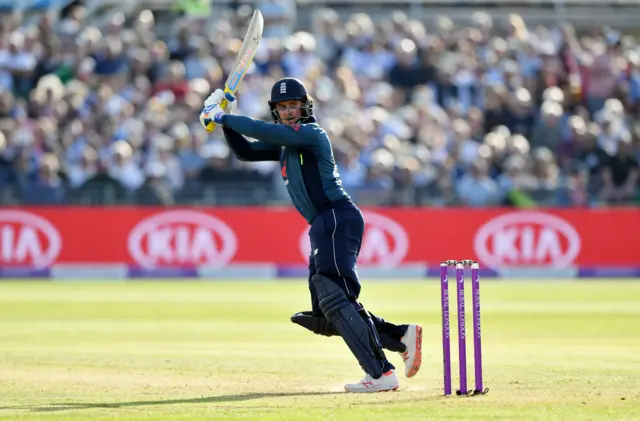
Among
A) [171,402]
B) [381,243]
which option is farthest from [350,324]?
[381,243]

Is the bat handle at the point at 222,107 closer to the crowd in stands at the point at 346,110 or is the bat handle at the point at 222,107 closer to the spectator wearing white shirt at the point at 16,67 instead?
the crowd in stands at the point at 346,110

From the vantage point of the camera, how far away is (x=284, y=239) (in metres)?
21.4

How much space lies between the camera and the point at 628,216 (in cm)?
2161

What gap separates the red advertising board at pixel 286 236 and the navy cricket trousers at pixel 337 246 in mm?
12865

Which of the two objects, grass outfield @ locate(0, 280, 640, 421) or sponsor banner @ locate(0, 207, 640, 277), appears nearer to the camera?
grass outfield @ locate(0, 280, 640, 421)

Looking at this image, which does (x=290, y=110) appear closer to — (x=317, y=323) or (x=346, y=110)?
(x=317, y=323)

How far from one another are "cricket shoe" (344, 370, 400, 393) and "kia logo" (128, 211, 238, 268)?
13.1 metres

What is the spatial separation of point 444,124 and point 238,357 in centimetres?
1215

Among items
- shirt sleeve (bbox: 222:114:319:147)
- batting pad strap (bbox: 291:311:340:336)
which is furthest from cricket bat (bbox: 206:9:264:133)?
batting pad strap (bbox: 291:311:340:336)

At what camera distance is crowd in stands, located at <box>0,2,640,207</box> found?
2066cm

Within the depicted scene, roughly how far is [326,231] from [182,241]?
524 inches

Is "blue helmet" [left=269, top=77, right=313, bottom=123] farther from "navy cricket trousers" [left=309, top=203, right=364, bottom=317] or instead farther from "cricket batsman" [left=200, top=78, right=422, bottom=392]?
"navy cricket trousers" [left=309, top=203, right=364, bottom=317]

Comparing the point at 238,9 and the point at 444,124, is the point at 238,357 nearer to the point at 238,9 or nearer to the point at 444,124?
the point at 444,124

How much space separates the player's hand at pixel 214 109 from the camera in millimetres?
8156
